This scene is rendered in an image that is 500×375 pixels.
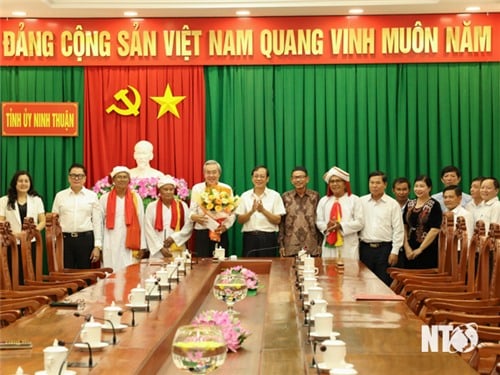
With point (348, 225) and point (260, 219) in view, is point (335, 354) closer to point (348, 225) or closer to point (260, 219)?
point (348, 225)

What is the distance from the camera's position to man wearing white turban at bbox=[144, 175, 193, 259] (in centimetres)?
770

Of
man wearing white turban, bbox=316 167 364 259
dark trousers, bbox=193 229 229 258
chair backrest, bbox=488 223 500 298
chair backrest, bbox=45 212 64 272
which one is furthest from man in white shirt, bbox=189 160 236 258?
chair backrest, bbox=488 223 500 298

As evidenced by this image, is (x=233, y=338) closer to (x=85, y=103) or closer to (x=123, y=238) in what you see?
(x=123, y=238)

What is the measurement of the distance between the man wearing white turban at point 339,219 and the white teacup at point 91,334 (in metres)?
4.61

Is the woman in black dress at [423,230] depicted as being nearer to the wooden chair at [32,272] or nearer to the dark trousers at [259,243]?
the dark trousers at [259,243]

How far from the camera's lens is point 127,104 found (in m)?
9.34

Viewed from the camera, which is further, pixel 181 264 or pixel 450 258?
pixel 450 258

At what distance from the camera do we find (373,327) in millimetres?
3426

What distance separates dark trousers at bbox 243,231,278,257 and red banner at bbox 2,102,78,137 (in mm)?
2573

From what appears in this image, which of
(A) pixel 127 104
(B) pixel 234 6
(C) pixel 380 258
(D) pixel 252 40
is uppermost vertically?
(B) pixel 234 6

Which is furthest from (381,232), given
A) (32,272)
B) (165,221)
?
(32,272)

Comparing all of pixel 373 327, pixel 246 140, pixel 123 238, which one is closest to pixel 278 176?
pixel 246 140

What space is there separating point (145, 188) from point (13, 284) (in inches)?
113

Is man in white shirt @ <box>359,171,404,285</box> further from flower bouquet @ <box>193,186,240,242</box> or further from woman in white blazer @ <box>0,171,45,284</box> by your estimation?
woman in white blazer @ <box>0,171,45,284</box>
